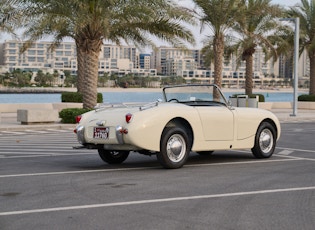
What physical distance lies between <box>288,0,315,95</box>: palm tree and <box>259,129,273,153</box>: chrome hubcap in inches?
1393

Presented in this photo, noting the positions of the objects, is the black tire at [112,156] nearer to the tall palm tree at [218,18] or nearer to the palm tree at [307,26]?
the tall palm tree at [218,18]

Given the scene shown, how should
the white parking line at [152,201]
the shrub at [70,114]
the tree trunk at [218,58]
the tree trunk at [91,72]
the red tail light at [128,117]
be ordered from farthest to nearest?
the tree trunk at [218,58]
the tree trunk at [91,72]
the shrub at [70,114]
the red tail light at [128,117]
the white parking line at [152,201]

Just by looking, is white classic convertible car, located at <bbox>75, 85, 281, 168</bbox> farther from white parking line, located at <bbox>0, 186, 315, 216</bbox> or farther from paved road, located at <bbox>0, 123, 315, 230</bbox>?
white parking line, located at <bbox>0, 186, 315, 216</bbox>

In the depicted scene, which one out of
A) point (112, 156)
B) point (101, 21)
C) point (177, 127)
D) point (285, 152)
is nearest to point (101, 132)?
point (112, 156)

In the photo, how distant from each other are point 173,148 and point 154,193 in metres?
2.46

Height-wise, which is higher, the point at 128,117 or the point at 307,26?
the point at 307,26

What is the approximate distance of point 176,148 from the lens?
1053 cm

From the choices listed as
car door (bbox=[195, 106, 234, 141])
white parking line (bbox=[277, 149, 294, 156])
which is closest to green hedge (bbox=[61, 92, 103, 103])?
white parking line (bbox=[277, 149, 294, 156])

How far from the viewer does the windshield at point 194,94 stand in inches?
470

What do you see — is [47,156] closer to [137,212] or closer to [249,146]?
[249,146]

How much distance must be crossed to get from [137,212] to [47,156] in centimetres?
645

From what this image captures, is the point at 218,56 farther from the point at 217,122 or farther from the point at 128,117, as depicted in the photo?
the point at 128,117

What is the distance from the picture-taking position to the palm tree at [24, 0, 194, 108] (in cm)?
2417

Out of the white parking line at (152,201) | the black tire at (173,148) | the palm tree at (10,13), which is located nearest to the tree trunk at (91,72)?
the palm tree at (10,13)
